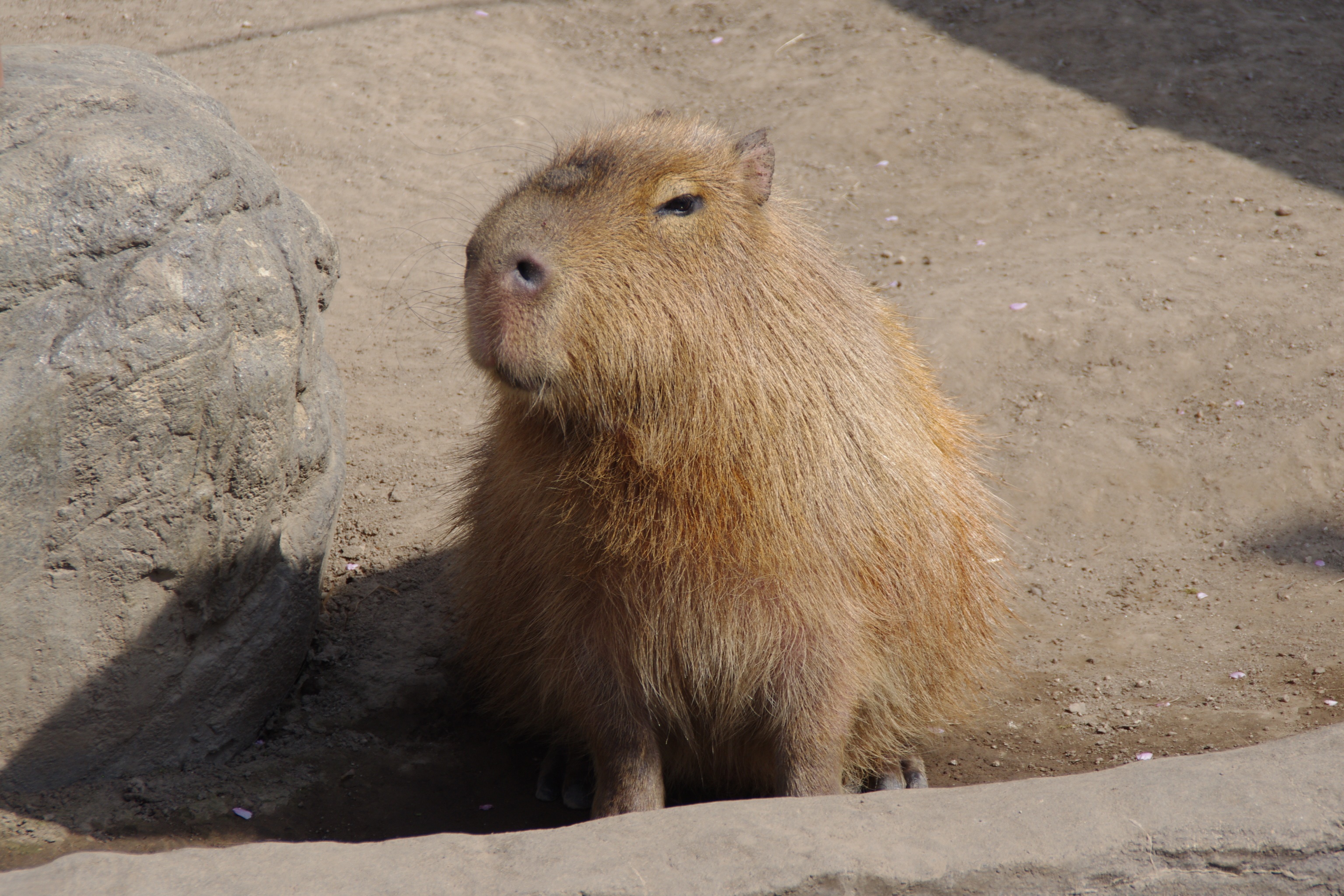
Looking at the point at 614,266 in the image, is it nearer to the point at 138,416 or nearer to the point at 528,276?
the point at 528,276

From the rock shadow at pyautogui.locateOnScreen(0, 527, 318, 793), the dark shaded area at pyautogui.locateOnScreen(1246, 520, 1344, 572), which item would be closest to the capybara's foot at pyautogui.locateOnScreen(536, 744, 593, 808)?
the rock shadow at pyautogui.locateOnScreen(0, 527, 318, 793)

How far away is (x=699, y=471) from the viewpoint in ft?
7.13

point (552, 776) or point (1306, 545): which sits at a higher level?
point (1306, 545)

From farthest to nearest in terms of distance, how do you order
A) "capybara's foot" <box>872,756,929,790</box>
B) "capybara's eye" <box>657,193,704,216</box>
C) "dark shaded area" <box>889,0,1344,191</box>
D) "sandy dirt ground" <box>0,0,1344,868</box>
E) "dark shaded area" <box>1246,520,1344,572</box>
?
"dark shaded area" <box>889,0,1344,191</box> → "dark shaded area" <box>1246,520,1344,572</box> → "sandy dirt ground" <box>0,0,1344,868</box> → "capybara's foot" <box>872,756,929,790</box> → "capybara's eye" <box>657,193,704,216</box>

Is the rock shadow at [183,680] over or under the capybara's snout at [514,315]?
under

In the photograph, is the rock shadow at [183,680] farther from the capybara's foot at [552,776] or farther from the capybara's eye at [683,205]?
the capybara's eye at [683,205]

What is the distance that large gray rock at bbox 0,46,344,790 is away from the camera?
2219mm

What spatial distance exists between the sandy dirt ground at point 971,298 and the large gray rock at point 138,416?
230 millimetres

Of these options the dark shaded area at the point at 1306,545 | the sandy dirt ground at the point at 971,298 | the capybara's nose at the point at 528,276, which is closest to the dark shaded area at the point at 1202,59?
the sandy dirt ground at the point at 971,298

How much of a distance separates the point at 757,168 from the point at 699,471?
25.9 inches

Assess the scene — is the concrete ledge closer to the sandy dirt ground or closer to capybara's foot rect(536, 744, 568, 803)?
the sandy dirt ground

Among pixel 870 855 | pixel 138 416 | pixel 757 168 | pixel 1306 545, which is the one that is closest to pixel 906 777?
pixel 870 855

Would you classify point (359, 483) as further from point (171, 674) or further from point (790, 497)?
point (790, 497)

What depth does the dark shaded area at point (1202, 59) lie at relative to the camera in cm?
621
